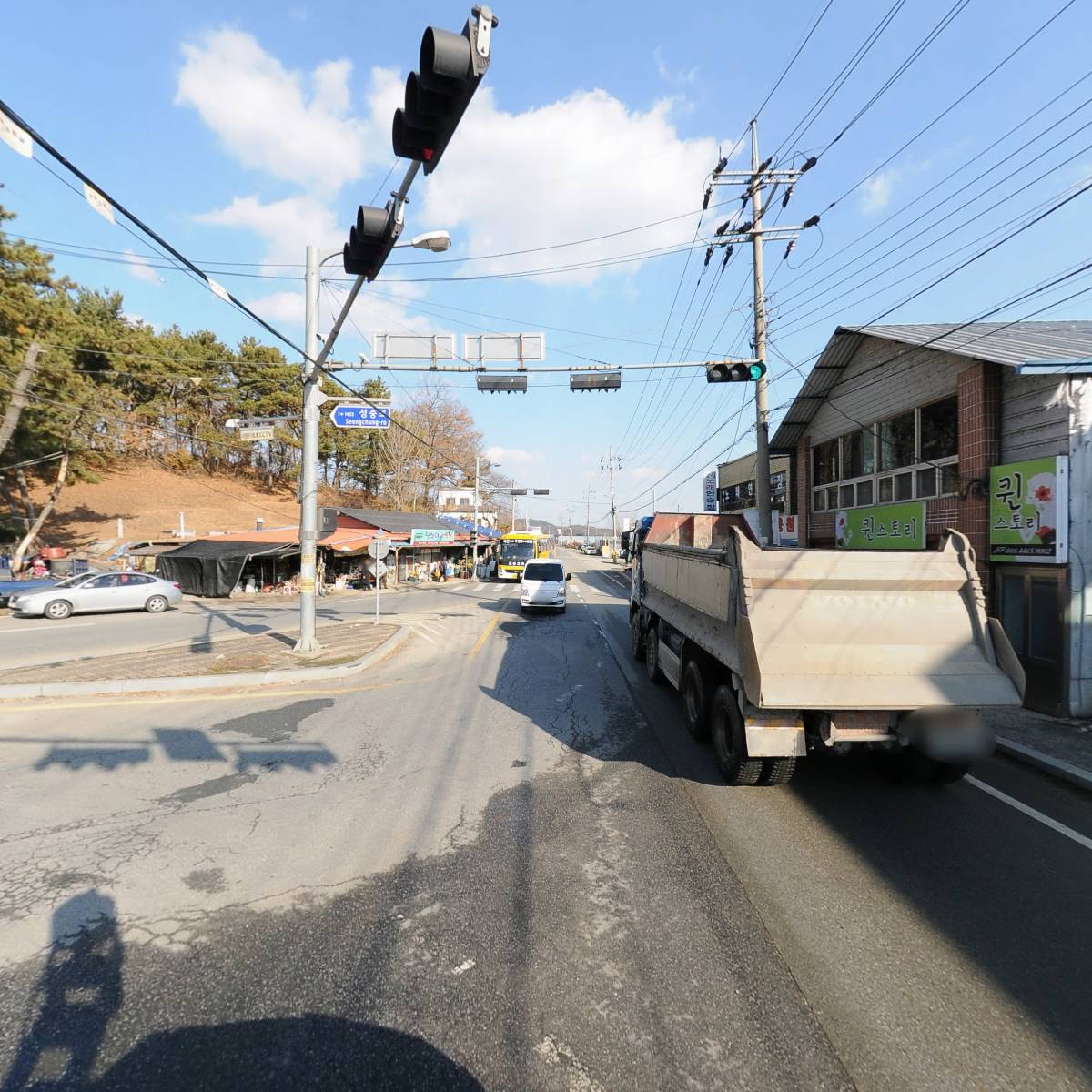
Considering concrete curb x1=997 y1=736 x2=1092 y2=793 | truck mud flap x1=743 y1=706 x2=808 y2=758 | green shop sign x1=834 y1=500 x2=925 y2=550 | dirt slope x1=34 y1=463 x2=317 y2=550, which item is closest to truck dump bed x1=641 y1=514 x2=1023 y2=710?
truck mud flap x1=743 y1=706 x2=808 y2=758

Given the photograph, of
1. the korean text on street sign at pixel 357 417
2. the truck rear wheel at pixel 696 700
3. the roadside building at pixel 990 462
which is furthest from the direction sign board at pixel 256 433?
the roadside building at pixel 990 462

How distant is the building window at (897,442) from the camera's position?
11.5 metres

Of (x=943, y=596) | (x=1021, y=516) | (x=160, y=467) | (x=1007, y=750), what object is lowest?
(x=1007, y=750)

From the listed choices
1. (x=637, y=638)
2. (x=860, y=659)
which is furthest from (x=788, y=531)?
(x=860, y=659)

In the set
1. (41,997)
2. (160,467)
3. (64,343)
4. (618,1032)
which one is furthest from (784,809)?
(160,467)

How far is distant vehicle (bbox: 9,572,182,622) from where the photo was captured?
61.5ft

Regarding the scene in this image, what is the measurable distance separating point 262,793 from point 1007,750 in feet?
25.6

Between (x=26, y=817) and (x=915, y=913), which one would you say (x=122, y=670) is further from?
(x=915, y=913)

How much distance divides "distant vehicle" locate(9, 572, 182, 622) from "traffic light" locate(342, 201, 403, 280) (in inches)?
A: 778

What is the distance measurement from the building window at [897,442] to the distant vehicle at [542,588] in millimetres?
11497

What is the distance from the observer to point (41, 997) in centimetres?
280

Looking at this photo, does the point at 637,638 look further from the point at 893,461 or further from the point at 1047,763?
the point at 1047,763

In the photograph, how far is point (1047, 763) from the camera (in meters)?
5.95

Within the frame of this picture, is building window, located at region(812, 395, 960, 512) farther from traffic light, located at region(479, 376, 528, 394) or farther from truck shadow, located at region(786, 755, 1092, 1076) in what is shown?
traffic light, located at region(479, 376, 528, 394)
